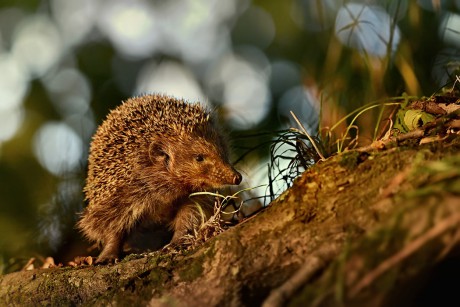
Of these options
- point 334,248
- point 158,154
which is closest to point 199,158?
point 158,154

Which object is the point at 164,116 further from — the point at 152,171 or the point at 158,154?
the point at 152,171

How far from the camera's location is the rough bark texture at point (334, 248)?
1632 millimetres

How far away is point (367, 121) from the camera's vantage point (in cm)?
368

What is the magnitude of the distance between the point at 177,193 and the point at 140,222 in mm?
331

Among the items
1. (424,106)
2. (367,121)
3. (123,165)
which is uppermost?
(123,165)

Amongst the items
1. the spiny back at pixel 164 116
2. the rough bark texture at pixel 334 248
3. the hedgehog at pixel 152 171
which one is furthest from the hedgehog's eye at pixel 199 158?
the rough bark texture at pixel 334 248

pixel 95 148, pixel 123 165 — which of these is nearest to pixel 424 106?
pixel 123 165

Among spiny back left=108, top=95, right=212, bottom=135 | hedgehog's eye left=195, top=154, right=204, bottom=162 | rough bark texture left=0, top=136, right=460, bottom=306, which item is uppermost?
spiny back left=108, top=95, right=212, bottom=135

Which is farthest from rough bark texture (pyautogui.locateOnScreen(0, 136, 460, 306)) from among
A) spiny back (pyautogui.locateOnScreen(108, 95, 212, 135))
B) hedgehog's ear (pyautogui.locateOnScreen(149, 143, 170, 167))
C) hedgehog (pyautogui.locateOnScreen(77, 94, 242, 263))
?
spiny back (pyautogui.locateOnScreen(108, 95, 212, 135))

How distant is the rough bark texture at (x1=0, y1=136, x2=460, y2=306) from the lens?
5.35 feet

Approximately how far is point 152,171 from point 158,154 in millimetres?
130

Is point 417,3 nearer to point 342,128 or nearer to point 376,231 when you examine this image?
point 342,128

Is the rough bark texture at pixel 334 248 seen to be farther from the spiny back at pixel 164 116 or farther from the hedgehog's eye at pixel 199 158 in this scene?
the spiny back at pixel 164 116

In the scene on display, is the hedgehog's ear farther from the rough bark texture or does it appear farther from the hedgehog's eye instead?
the rough bark texture
